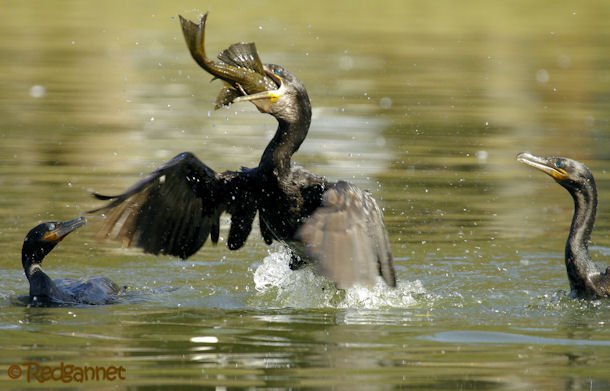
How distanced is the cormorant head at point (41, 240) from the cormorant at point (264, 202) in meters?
0.38

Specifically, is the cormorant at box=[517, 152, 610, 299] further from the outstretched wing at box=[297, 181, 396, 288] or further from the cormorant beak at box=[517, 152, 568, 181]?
the outstretched wing at box=[297, 181, 396, 288]

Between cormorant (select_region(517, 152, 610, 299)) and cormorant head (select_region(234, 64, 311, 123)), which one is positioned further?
cormorant (select_region(517, 152, 610, 299))

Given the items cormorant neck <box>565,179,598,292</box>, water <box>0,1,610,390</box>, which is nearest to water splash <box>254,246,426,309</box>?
water <box>0,1,610,390</box>

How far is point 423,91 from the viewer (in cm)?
2186

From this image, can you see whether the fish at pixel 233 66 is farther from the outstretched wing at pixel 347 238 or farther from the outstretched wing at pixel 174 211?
the outstretched wing at pixel 347 238

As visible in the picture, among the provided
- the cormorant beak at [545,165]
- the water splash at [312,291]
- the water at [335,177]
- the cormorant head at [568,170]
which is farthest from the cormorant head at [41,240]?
the cormorant head at [568,170]

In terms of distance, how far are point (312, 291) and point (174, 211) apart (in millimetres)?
1165

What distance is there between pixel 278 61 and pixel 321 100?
395cm

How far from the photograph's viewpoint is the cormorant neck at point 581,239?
9570 millimetres

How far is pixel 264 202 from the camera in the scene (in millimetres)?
9406

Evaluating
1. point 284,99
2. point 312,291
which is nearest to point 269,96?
point 284,99

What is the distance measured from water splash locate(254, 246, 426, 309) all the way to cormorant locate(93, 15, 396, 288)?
0.47 ft

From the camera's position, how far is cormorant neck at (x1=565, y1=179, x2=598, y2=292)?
377 inches

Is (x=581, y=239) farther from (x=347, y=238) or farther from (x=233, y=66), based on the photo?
(x=233, y=66)
